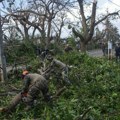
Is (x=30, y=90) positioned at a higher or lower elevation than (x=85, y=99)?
higher

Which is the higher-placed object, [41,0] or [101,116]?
[41,0]

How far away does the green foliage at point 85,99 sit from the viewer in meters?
11.1

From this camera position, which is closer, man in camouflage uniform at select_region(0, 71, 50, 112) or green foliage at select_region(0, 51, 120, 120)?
green foliage at select_region(0, 51, 120, 120)

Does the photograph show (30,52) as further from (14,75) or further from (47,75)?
(47,75)

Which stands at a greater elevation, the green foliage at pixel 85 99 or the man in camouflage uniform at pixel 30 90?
the man in camouflage uniform at pixel 30 90

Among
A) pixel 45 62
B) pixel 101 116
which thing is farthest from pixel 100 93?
pixel 45 62

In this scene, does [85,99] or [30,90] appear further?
[85,99]

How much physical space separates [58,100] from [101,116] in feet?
7.32

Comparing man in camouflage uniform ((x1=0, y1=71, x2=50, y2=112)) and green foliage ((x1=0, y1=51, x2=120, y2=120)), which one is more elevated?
man in camouflage uniform ((x1=0, y1=71, x2=50, y2=112))

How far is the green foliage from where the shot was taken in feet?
36.4

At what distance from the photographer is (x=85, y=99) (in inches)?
519

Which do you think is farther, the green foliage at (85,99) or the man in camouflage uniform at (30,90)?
the man in camouflage uniform at (30,90)

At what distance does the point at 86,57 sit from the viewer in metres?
22.8

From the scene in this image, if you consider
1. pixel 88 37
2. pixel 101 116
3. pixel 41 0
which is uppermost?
pixel 41 0
